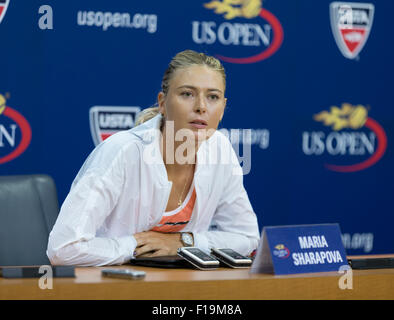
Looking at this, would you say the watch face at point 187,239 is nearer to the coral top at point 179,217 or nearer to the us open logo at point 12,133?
the coral top at point 179,217

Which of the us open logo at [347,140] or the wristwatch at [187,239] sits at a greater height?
the us open logo at [347,140]

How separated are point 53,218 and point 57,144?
0.96 metres

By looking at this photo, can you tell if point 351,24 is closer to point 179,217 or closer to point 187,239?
point 179,217

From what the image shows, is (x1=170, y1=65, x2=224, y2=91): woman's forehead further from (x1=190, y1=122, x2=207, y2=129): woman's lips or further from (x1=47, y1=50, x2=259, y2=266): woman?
(x1=190, y1=122, x2=207, y2=129): woman's lips

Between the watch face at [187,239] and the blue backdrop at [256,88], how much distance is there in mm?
1227

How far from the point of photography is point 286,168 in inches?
148

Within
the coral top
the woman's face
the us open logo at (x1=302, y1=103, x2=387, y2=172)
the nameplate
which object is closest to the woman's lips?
the woman's face

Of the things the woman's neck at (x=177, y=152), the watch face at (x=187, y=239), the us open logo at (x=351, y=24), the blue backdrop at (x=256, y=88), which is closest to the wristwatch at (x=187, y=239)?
the watch face at (x=187, y=239)

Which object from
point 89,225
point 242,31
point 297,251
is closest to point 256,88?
point 242,31

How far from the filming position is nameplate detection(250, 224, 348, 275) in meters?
1.61

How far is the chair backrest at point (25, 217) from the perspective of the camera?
2.32 m
